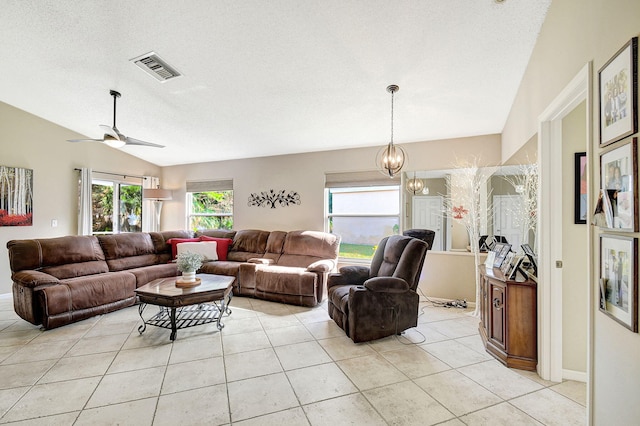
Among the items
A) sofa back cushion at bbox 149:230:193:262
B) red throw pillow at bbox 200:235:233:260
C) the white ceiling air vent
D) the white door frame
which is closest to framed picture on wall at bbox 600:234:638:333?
the white door frame

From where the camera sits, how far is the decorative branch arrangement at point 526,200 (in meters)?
2.84

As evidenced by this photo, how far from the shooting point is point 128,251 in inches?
176

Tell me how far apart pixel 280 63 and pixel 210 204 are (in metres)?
4.33

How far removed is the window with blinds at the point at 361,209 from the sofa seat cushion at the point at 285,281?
1291 millimetres

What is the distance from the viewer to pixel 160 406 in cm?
181

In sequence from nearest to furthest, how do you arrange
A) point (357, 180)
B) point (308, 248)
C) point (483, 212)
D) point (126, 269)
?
point (483, 212)
point (126, 269)
point (308, 248)
point (357, 180)

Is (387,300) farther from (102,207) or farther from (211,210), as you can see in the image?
(102,207)

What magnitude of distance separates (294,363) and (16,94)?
5332mm

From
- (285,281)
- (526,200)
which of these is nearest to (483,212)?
(526,200)

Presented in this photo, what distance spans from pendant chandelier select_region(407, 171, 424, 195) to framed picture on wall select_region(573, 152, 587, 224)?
228cm

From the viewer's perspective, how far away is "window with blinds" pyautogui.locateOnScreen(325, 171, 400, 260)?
4.64 meters

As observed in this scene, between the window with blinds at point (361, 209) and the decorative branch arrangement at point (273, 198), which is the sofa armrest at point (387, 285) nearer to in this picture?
the window with blinds at point (361, 209)

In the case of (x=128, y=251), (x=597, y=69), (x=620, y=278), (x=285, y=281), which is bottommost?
(x=285, y=281)

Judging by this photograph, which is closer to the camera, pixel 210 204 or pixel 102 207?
pixel 102 207
